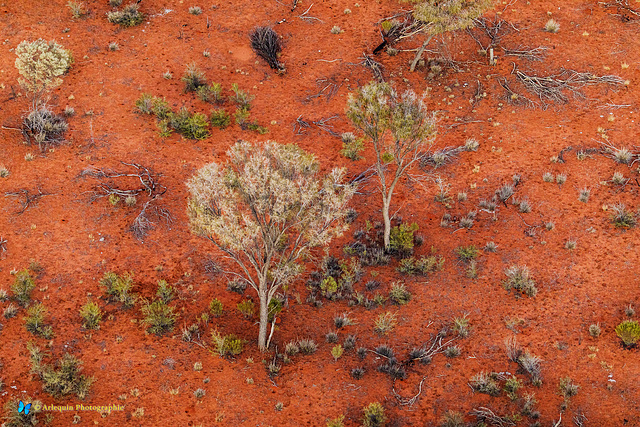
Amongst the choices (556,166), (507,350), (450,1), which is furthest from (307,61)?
(507,350)

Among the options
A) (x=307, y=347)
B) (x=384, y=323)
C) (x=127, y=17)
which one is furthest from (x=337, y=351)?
(x=127, y=17)

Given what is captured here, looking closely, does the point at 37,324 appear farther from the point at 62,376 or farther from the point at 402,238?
the point at 402,238

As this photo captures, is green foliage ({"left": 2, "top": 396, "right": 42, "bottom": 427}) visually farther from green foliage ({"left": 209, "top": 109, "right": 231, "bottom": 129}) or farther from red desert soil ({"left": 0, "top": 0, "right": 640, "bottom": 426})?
green foliage ({"left": 209, "top": 109, "right": 231, "bottom": 129})

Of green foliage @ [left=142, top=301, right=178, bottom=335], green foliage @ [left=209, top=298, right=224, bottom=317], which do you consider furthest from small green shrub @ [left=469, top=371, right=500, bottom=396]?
green foliage @ [left=142, top=301, right=178, bottom=335]

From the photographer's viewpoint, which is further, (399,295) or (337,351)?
(399,295)

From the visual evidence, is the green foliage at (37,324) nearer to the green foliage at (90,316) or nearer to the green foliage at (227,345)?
the green foliage at (90,316)

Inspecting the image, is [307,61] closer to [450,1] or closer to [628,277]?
[450,1]

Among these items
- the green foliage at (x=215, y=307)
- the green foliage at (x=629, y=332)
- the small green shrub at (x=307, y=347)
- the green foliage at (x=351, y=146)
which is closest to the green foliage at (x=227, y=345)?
the green foliage at (x=215, y=307)
